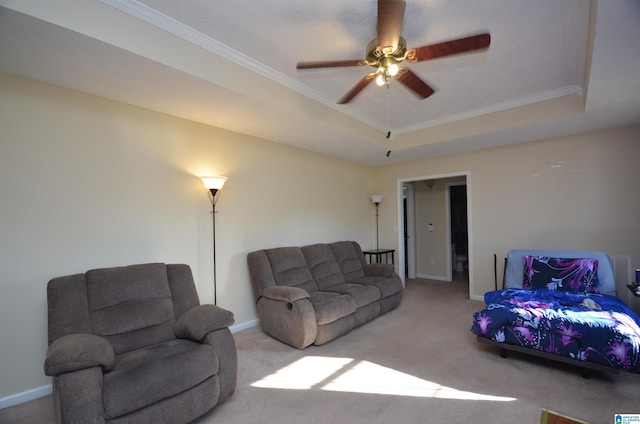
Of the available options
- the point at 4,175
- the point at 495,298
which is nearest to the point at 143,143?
the point at 4,175

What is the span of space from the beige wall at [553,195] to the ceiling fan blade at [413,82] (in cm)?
295

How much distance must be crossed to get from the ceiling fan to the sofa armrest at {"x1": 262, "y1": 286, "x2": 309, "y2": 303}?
6.80 ft

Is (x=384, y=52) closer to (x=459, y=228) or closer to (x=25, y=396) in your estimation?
(x=25, y=396)

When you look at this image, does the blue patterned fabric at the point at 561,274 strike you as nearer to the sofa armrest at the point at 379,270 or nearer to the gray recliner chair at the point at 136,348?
the sofa armrest at the point at 379,270

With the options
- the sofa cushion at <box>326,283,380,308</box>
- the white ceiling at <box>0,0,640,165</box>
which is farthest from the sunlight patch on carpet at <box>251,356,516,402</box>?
the white ceiling at <box>0,0,640,165</box>

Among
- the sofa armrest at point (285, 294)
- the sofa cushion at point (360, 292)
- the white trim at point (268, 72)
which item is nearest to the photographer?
the white trim at point (268, 72)

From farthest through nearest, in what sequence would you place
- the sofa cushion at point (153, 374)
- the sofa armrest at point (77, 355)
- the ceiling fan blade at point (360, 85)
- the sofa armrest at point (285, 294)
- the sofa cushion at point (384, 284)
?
the sofa cushion at point (384, 284)
the sofa armrest at point (285, 294)
the ceiling fan blade at point (360, 85)
the sofa cushion at point (153, 374)
the sofa armrest at point (77, 355)

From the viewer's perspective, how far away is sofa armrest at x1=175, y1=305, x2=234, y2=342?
2152 millimetres

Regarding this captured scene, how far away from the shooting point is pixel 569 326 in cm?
251

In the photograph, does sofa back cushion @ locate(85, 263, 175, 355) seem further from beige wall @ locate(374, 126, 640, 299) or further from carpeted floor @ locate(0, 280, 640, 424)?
beige wall @ locate(374, 126, 640, 299)

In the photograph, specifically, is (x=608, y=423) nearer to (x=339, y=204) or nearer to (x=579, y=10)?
(x=579, y=10)

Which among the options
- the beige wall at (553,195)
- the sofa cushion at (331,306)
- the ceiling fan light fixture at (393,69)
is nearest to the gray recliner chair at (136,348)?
the sofa cushion at (331,306)

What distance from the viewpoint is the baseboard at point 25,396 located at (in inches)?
86.9

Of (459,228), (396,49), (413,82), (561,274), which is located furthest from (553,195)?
(396,49)
